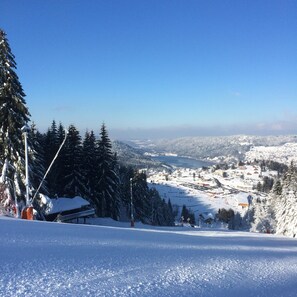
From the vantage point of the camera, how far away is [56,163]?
37188 millimetres

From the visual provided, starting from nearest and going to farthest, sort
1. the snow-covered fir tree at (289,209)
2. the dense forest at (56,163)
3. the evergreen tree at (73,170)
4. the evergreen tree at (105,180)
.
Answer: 1. the dense forest at (56,163)
2. the evergreen tree at (73,170)
3. the evergreen tree at (105,180)
4. the snow-covered fir tree at (289,209)

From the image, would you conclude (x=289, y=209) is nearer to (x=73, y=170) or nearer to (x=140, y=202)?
(x=140, y=202)

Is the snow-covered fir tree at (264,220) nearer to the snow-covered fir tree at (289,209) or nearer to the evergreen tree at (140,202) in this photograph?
the snow-covered fir tree at (289,209)

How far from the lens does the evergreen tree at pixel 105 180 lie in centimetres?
3788

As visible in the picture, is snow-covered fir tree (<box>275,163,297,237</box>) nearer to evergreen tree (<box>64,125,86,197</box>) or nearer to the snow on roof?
the snow on roof

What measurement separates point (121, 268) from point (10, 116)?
60.8 feet

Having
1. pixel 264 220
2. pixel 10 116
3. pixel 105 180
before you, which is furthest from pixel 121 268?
pixel 264 220

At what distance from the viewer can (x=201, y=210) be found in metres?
140

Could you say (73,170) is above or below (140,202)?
above

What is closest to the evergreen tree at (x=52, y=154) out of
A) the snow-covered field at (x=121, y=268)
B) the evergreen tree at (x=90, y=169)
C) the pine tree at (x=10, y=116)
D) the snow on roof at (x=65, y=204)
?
the evergreen tree at (x=90, y=169)

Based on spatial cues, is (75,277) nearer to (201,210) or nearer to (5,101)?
(5,101)

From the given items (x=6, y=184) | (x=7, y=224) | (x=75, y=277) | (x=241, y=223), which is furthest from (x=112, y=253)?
(x=241, y=223)

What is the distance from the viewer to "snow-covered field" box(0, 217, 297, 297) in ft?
16.9

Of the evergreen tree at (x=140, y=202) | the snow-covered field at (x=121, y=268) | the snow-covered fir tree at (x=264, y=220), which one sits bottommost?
the snow-covered fir tree at (x=264, y=220)
